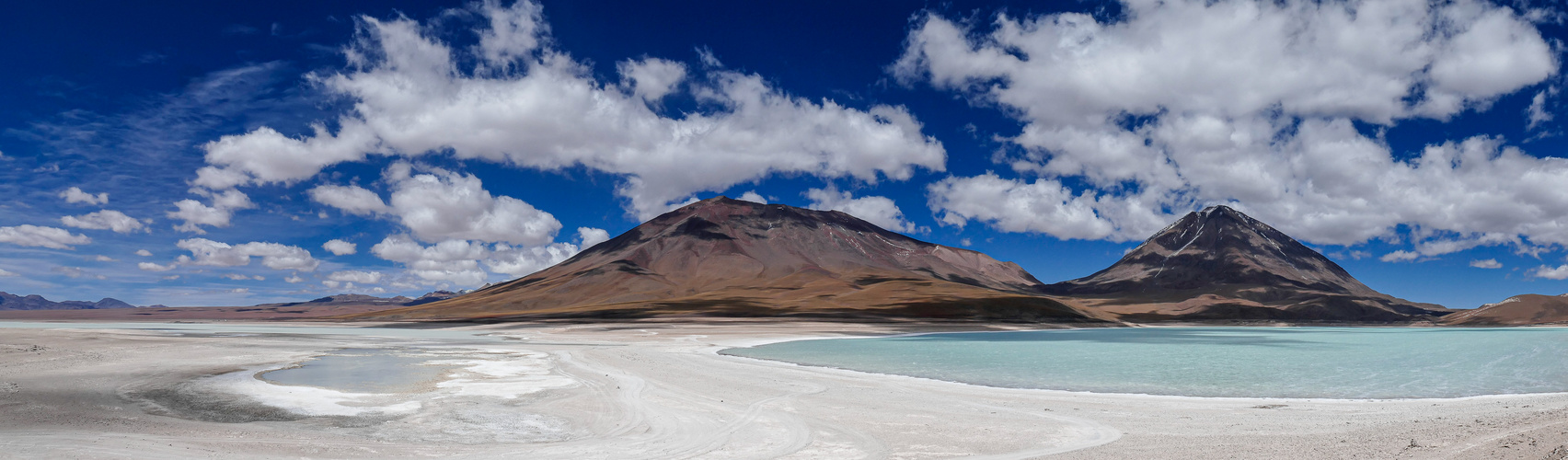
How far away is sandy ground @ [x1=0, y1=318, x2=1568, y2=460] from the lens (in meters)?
14.1

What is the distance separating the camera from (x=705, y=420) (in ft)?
61.9

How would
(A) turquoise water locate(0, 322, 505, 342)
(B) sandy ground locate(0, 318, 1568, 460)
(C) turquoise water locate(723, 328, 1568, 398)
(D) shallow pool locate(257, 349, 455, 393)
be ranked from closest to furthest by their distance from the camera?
(B) sandy ground locate(0, 318, 1568, 460) < (D) shallow pool locate(257, 349, 455, 393) < (C) turquoise water locate(723, 328, 1568, 398) < (A) turquoise water locate(0, 322, 505, 342)

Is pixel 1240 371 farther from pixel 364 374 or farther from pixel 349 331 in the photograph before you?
pixel 349 331

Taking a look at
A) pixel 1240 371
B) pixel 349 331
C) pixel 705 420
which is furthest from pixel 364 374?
pixel 349 331

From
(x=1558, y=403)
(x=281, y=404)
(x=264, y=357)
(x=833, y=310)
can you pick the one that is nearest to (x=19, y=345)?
(x=264, y=357)

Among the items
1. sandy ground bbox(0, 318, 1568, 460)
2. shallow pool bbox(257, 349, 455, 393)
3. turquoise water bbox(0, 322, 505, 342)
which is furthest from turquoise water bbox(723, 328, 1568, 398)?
turquoise water bbox(0, 322, 505, 342)

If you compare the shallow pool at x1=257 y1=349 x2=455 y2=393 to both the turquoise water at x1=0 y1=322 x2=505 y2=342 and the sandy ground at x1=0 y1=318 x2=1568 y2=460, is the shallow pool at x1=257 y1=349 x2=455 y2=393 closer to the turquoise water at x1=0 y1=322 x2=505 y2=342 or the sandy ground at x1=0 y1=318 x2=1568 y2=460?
the sandy ground at x1=0 y1=318 x2=1568 y2=460

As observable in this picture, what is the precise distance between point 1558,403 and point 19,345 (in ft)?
215

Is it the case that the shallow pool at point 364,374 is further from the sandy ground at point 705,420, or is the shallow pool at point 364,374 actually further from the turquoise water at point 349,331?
the turquoise water at point 349,331

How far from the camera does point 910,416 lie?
19.4 m

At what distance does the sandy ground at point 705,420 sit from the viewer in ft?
46.2

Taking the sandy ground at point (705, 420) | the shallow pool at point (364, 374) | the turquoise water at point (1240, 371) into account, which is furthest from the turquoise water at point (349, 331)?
the sandy ground at point (705, 420)

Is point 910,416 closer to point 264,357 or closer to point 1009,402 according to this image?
point 1009,402

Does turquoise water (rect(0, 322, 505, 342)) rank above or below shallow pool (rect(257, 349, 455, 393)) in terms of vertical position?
above
